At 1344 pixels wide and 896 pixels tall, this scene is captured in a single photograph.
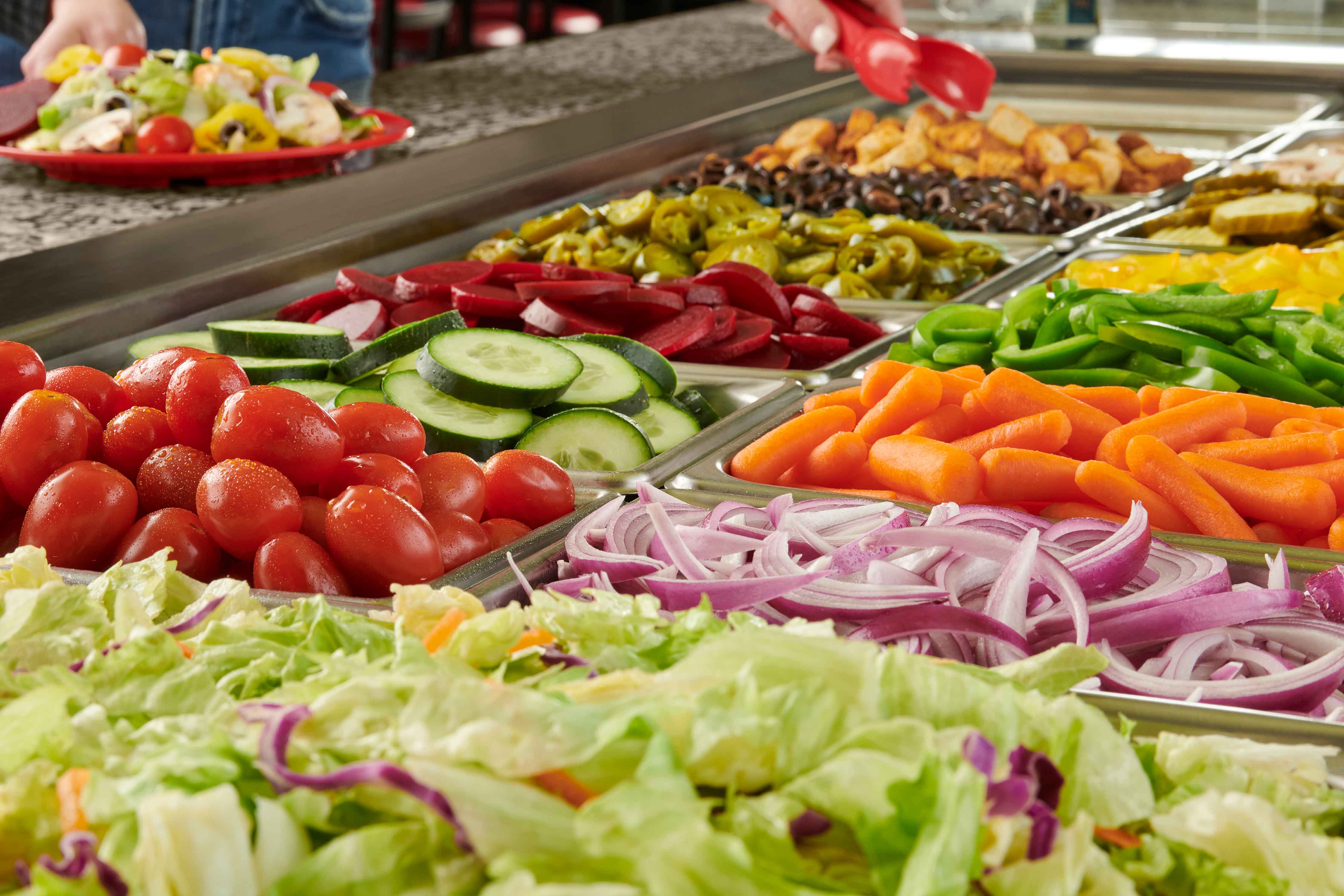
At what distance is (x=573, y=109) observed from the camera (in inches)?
143

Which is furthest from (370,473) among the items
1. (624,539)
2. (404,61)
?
(404,61)

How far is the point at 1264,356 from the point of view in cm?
212

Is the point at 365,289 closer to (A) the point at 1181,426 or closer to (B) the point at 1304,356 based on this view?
(A) the point at 1181,426

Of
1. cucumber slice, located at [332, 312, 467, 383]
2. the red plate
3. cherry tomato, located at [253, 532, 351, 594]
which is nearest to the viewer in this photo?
cherry tomato, located at [253, 532, 351, 594]

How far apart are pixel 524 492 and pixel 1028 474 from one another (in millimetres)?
584

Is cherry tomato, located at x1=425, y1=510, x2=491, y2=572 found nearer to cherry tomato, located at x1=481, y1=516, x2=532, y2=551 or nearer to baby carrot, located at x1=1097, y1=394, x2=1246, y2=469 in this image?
cherry tomato, located at x1=481, y1=516, x2=532, y2=551

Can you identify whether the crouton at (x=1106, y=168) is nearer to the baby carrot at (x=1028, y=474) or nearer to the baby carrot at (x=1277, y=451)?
the baby carrot at (x=1277, y=451)

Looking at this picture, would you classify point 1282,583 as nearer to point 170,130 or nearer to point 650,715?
point 650,715

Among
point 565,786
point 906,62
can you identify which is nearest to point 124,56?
point 906,62

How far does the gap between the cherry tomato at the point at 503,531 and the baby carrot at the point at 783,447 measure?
0.35 metres

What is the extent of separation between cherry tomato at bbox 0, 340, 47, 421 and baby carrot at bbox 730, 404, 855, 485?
2.77ft

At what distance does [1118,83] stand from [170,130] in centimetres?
294

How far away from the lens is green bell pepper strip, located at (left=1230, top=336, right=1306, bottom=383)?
2.09 meters

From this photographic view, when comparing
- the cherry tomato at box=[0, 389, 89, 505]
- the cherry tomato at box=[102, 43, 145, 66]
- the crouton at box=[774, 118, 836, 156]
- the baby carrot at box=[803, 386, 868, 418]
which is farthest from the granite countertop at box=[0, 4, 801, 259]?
the baby carrot at box=[803, 386, 868, 418]
